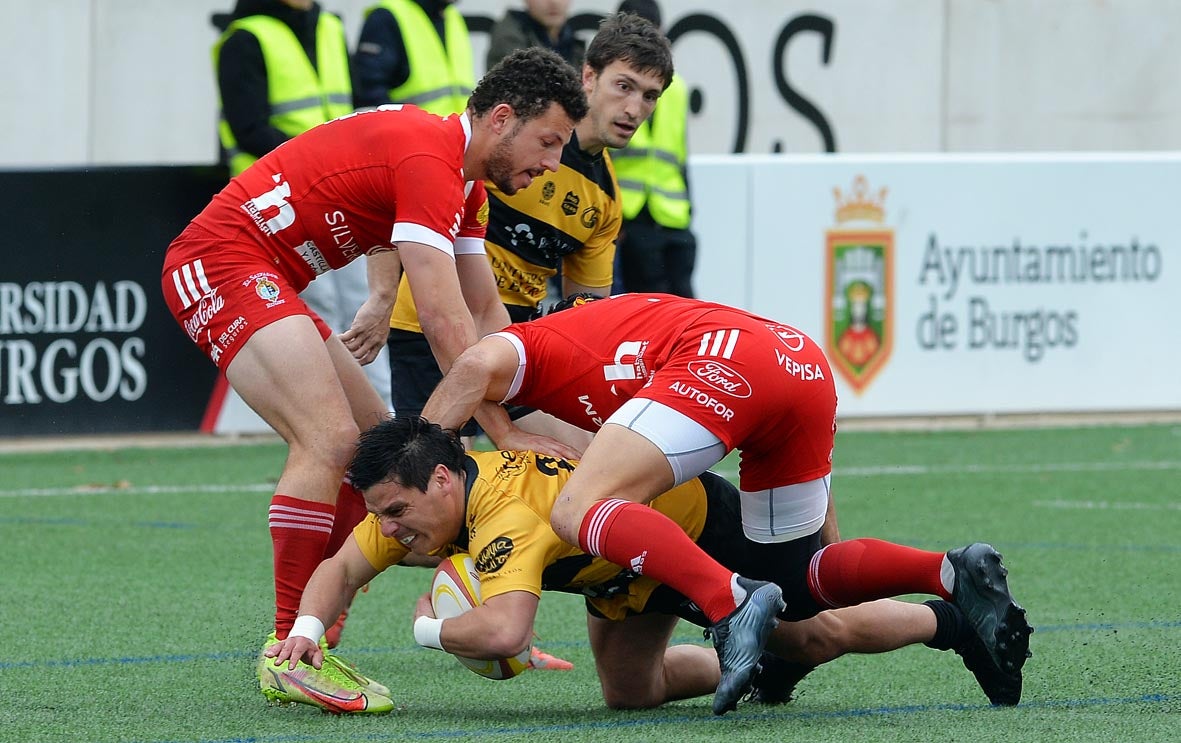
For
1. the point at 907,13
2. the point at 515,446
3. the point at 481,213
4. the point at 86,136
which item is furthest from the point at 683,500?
the point at 907,13

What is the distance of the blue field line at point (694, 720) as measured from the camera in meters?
4.16

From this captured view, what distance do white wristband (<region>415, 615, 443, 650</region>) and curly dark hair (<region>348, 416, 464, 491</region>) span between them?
11.9 inches

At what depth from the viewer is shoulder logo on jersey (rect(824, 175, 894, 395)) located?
10477 millimetres

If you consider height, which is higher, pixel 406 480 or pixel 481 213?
pixel 481 213

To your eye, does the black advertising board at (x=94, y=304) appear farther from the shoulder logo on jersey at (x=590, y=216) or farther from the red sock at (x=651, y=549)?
the red sock at (x=651, y=549)

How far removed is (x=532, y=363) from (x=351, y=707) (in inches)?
35.7

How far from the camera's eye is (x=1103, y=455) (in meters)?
9.79

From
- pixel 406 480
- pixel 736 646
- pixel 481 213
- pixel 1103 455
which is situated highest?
pixel 481 213

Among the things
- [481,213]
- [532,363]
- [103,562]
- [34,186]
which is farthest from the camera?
[34,186]

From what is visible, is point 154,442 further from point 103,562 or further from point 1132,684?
point 1132,684

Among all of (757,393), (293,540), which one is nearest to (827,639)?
(757,393)

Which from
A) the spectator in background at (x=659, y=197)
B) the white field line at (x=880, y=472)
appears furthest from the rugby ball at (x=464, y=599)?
the spectator in background at (x=659, y=197)

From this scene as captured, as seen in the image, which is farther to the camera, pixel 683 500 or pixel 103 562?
pixel 103 562

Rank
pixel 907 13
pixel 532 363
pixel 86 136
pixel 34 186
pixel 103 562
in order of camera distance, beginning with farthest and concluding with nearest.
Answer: pixel 907 13 → pixel 86 136 → pixel 34 186 → pixel 103 562 → pixel 532 363
